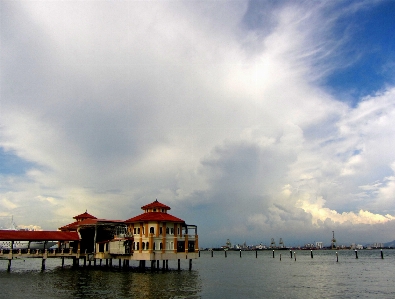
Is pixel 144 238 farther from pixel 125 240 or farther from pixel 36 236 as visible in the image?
pixel 36 236

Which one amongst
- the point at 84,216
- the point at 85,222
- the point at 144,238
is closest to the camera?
the point at 144,238

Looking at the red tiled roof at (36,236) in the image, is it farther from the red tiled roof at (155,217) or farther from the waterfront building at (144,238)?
the red tiled roof at (155,217)

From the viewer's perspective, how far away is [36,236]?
64.9 metres

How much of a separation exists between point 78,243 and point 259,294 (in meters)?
41.8

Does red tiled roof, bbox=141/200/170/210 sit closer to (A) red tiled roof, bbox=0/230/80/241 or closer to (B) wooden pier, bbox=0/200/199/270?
(B) wooden pier, bbox=0/200/199/270

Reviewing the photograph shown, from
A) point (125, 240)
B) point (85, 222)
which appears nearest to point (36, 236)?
point (85, 222)

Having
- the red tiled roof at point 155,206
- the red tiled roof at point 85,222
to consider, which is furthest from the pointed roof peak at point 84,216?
the red tiled roof at point 155,206

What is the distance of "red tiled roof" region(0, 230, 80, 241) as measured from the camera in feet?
203

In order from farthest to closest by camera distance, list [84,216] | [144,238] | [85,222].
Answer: [84,216] → [85,222] → [144,238]

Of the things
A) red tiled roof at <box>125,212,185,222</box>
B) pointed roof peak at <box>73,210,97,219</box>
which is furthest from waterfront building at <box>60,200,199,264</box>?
pointed roof peak at <box>73,210,97,219</box>

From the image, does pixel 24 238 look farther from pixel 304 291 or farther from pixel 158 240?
pixel 304 291

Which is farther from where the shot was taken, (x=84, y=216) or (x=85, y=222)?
(x=84, y=216)

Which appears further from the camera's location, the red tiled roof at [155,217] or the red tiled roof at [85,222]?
the red tiled roof at [85,222]

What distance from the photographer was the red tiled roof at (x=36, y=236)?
203 feet
